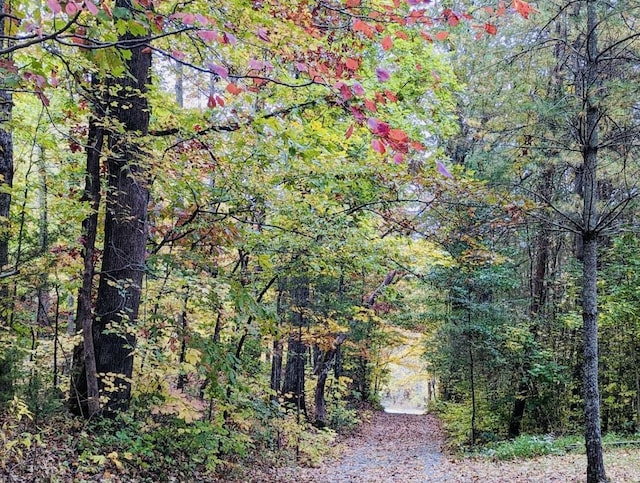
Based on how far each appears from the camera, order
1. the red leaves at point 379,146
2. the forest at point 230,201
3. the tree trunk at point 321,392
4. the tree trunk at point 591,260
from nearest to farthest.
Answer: the red leaves at point 379,146 < the forest at point 230,201 < the tree trunk at point 591,260 < the tree trunk at point 321,392

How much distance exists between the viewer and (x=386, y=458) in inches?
478

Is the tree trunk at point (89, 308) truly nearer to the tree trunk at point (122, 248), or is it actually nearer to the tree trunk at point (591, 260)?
the tree trunk at point (122, 248)

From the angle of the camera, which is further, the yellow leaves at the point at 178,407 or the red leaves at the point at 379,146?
the yellow leaves at the point at 178,407

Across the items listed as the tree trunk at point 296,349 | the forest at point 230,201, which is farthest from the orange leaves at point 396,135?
the tree trunk at point 296,349

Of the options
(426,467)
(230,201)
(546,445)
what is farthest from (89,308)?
(546,445)

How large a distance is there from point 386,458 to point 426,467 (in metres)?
1.50

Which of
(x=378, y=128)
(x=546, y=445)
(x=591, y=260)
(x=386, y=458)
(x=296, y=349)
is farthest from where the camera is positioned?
(x=296, y=349)

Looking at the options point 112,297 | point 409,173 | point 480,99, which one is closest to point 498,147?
point 480,99

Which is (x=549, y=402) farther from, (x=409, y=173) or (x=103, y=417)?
(x=103, y=417)

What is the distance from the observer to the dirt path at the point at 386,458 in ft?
30.5

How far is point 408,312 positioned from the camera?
18031 millimetres

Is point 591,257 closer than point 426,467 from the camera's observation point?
Yes

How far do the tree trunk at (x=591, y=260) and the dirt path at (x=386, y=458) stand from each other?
3.43 meters

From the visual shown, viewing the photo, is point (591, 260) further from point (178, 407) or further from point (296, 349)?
point (296, 349)
